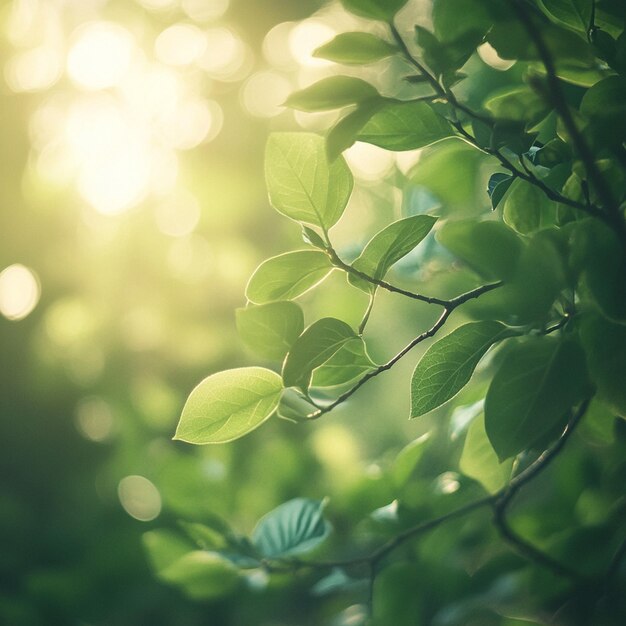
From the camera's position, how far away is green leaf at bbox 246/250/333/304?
0.37 m

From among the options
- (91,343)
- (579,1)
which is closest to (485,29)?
(579,1)

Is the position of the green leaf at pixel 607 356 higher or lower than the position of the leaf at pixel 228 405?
lower

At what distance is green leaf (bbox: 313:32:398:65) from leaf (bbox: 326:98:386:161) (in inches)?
1.7

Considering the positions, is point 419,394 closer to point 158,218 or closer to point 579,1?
point 579,1

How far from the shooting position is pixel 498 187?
0.37 meters

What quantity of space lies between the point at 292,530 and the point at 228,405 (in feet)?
0.70

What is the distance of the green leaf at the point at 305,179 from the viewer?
0.36 metres

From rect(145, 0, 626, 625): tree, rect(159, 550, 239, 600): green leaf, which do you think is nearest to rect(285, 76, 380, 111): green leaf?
rect(145, 0, 626, 625): tree

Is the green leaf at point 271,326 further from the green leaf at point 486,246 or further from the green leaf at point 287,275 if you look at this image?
the green leaf at point 486,246

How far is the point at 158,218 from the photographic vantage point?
138 centimetres

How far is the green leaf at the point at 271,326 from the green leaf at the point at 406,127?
12 centimetres

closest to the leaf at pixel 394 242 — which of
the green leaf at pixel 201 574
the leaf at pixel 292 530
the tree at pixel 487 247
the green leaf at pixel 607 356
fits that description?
the tree at pixel 487 247

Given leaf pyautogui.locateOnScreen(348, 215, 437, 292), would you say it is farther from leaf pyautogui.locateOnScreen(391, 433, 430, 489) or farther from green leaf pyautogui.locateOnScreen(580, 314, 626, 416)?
leaf pyautogui.locateOnScreen(391, 433, 430, 489)

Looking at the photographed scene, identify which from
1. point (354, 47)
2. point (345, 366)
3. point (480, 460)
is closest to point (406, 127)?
point (354, 47)
